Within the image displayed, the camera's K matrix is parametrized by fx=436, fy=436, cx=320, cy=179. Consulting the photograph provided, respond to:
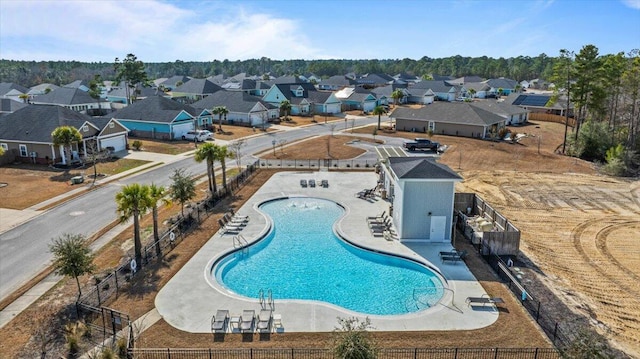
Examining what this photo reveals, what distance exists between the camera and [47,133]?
49156 millimetres

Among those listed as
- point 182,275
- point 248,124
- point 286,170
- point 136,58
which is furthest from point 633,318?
point 136,58

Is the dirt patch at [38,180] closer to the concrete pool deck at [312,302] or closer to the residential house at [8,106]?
the concrete pool deck at [312,302]

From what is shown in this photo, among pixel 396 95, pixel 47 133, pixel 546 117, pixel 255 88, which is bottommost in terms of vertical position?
pixel 546 117

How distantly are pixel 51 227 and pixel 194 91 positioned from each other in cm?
8494

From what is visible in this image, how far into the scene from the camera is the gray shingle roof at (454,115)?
69312 mm

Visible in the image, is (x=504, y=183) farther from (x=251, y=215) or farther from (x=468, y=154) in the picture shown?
(x=251, y=215)

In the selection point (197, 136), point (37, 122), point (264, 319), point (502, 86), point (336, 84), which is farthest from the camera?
point (336, 84)

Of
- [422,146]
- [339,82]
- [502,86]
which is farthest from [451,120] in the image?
[502,86]

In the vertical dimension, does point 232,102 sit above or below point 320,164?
above

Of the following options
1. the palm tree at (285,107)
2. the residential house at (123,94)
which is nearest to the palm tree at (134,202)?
the palm tree at (285,107)

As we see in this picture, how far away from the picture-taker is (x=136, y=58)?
9594 cm

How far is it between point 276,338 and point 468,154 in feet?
147

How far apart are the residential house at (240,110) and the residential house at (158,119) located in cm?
758

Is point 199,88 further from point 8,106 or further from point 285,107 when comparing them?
point 8,106
